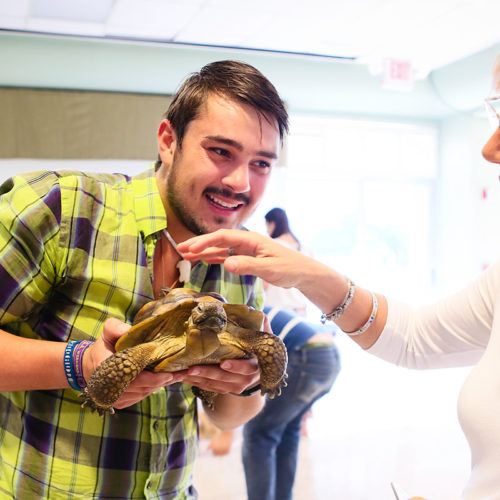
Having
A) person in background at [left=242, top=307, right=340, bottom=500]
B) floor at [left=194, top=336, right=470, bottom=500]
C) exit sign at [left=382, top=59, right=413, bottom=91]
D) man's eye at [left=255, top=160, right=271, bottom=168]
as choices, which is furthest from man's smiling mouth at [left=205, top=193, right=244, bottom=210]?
exit sign at [left=382, top=59, right=413, bottom=91]

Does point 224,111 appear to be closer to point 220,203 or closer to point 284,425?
point 220,203

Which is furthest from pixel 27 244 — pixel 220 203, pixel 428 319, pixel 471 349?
pixel 471 349

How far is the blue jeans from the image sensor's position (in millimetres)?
2422

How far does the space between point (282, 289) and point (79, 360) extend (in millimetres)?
2237

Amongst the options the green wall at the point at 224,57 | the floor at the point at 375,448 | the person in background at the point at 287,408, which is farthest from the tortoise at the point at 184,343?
the green wall at the point at 224,57

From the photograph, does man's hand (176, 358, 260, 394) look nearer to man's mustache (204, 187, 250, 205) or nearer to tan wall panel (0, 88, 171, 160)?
man's mustache (204, 187, 250, 205)

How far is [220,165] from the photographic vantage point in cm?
123

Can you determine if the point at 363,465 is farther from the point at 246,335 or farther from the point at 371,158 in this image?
the point at 371,158

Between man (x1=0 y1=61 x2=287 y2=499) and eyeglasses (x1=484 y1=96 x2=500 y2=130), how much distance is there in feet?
1.56

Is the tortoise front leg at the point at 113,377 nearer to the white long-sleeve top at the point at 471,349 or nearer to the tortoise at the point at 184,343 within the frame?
the tortoise at the point at 184,343

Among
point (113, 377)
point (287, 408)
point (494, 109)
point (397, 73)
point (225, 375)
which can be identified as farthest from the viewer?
point (397, 73)

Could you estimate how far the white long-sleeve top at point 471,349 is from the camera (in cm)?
104

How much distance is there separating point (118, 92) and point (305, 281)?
198 inches

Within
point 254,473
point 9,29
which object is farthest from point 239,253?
point 9,29
